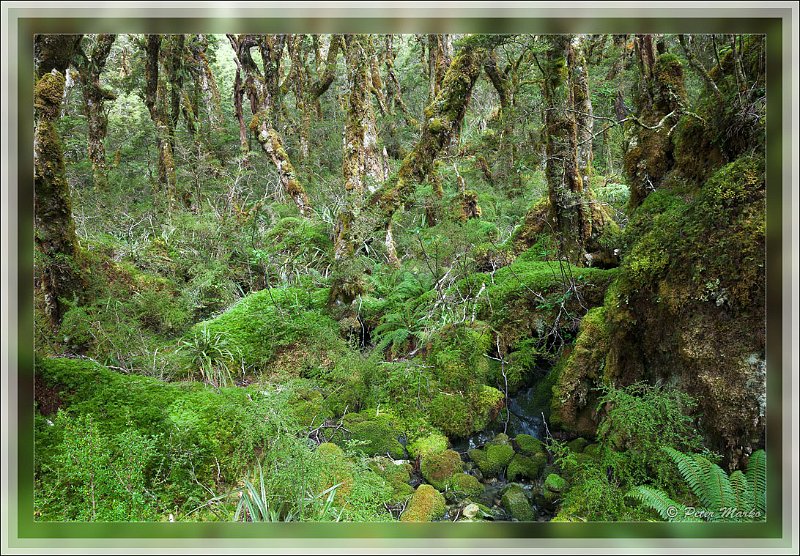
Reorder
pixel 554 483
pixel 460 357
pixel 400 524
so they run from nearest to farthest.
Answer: pixel 400 524
pixel 554 483
pixel 460 357

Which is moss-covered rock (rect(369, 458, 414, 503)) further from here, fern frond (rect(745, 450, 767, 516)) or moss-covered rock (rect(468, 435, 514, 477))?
fern frond (rect(745, 450, 767, 516))

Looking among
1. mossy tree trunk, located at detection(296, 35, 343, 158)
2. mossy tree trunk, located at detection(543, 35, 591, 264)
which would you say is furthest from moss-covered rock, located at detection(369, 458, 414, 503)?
mossy tree trunk, located at detection(296, 35, 343, 158)

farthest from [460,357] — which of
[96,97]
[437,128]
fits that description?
[96,97]

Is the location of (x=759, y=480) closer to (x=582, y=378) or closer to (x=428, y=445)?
(x=582, y=378)

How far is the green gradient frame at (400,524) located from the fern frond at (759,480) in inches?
2.2

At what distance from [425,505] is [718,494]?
1.85 m

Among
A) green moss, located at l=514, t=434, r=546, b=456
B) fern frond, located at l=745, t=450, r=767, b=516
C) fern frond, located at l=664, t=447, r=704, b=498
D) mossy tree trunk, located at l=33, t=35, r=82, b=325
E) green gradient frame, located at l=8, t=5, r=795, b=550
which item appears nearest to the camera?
green gradient frame, located at l=8, t=5, r=795, b=550

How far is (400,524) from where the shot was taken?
2418 mm

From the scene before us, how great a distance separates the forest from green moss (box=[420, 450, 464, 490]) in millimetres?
19

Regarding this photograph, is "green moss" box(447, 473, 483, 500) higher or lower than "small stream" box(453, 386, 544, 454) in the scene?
lower

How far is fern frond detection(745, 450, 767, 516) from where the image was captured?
8.11 feet

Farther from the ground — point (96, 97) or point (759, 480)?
point (96, 97)
